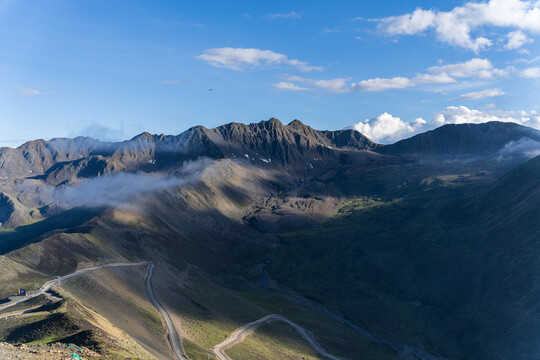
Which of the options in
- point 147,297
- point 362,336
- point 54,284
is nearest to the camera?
point 54,284

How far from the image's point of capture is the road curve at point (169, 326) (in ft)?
328

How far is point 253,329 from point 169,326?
107ft

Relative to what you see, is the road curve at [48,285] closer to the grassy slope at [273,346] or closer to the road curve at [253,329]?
the road curve at [253,329]

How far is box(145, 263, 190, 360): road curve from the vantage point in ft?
328

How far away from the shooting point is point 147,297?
138 metres

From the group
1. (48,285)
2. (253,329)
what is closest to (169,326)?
(253,329)

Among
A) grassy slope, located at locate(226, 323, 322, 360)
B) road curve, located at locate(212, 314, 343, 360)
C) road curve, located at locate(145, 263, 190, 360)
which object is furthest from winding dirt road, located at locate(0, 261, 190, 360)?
grassy slope, located at locate(226, 323, 322, 360)

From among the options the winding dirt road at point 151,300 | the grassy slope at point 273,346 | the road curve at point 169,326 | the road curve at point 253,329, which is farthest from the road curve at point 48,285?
the grassy slope at point 273,346

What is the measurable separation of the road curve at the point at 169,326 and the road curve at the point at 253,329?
10.7m

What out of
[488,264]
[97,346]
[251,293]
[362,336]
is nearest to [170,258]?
[251,293]

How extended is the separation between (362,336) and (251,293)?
5652 cm

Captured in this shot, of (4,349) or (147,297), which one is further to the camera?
(147,297)

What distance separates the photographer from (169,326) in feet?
385

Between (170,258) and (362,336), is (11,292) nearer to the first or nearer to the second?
(170,258)
